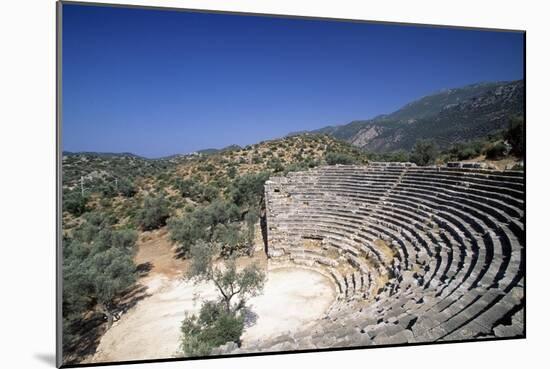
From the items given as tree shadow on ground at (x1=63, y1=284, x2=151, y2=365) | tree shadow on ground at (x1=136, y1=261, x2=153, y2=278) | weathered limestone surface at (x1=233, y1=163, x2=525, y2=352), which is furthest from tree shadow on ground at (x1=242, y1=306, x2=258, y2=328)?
tree shadow on ground at (x1=136, y1=261, x2=153, y2=278)

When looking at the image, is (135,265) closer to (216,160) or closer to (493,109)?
(216,160)

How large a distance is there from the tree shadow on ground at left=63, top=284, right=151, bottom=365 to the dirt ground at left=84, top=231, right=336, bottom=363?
0.09 m

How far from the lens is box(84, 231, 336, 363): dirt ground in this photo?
4.63 metres

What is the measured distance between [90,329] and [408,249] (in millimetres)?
5617

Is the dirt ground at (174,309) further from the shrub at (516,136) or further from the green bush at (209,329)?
the shrub at (516,136)

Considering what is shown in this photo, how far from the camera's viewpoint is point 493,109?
18.5ft

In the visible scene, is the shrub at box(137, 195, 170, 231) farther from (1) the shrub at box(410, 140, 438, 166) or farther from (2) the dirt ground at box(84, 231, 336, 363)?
(1) the shrub at box(410, 140, 438, 166)

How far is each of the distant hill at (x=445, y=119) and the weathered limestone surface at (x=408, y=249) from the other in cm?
91

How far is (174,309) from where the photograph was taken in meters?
5.14

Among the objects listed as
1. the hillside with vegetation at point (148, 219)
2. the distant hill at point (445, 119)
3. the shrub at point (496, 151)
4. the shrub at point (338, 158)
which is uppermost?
the distant hill at point (445, 119)

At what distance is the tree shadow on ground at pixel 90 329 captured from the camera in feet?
14.2

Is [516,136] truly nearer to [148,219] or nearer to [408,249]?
[408,249]

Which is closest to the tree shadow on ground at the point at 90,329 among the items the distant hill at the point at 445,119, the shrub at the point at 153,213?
the shrub at the point at 153,213

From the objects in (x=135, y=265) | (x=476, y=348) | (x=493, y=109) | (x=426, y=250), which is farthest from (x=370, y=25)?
(x=135, y=265)
